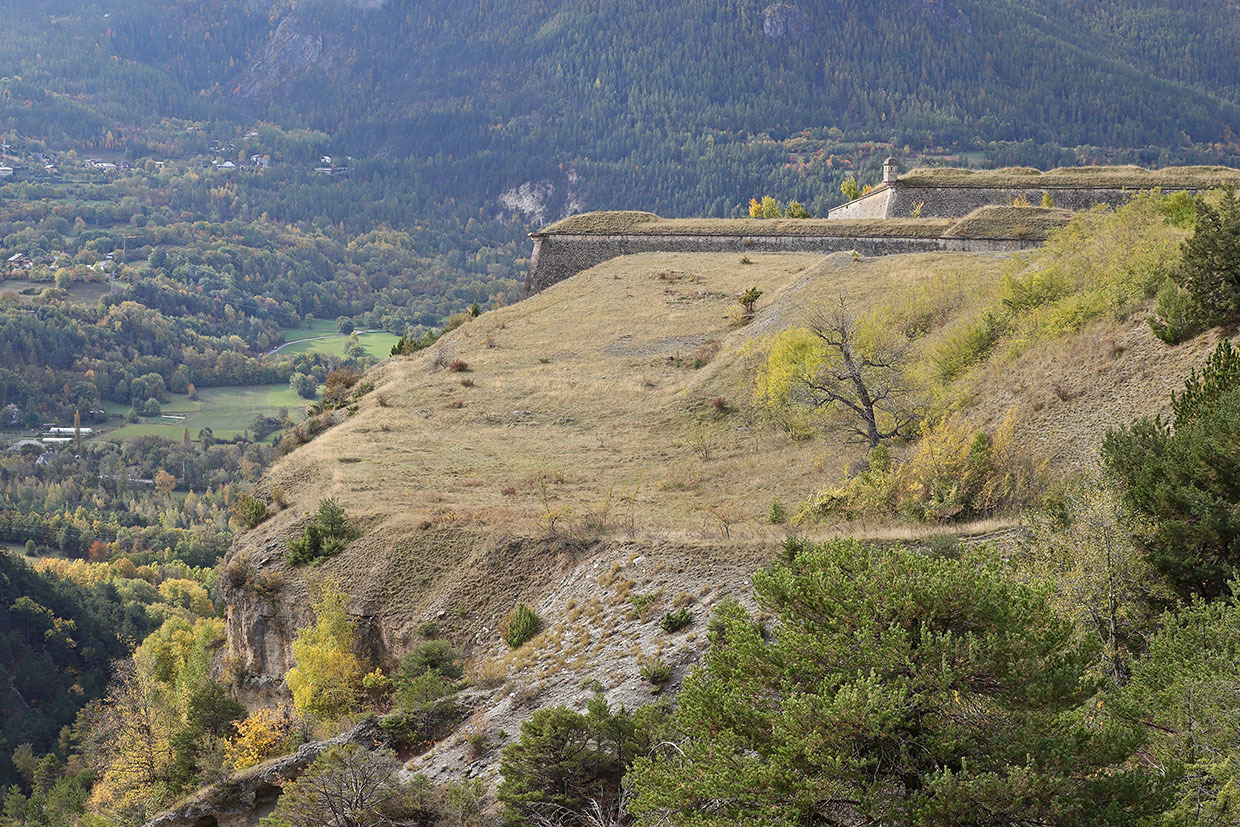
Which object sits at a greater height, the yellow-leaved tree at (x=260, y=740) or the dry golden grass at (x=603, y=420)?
the dry golden grass at (x=603, y=420)

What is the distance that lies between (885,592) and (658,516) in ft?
45.7

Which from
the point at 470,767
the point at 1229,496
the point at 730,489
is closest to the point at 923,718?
the point at 1229,496

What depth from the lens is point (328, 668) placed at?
72.3ft

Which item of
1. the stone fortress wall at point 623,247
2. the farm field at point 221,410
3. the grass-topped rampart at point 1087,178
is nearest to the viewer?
the grass-topped rampart at point 1087,178

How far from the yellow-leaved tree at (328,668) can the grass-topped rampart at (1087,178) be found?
3912 centimetres

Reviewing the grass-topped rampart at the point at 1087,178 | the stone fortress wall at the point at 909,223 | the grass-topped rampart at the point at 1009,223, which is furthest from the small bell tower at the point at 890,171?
the grass-topped rampart at the point at 1009,223

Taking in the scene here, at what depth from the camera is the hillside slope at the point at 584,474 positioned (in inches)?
735

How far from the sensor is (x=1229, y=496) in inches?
560

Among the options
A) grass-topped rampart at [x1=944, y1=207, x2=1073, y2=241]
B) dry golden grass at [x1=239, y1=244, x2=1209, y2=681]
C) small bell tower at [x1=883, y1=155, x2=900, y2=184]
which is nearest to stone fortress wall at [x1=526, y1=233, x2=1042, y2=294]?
dry golden grass at [x1=239, y1=244, x2=1209, y2=681]

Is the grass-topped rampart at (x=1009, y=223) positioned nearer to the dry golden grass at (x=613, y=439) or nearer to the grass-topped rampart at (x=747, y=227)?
the grass-topped rampart at (x=747, y=227)

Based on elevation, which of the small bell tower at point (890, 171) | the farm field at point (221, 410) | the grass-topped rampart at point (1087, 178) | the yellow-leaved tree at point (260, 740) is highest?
the small bell tower at point (890, 171)

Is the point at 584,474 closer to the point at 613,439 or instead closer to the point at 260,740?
the point at 613,439

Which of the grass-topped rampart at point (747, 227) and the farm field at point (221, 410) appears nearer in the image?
the grass-topped rampart at point (747, 227)

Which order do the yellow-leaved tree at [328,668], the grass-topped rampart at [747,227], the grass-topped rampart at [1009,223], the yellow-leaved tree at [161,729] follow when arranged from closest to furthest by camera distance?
the yellow-leaved tree at [328,668] → the yellow-leaved tree at [161,729] → the grass-topped rampart at [1009,223] → the grass-topped rampart at [747,227]
